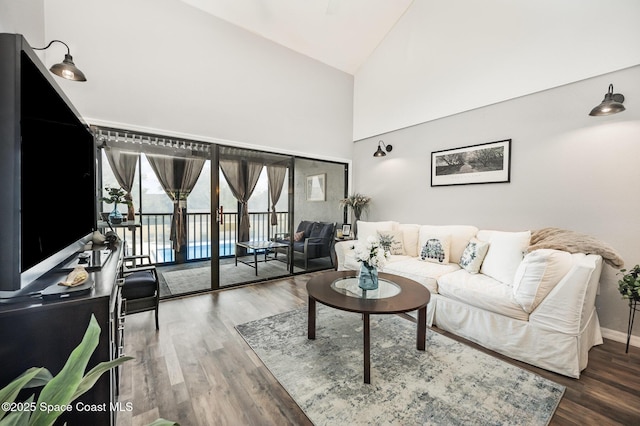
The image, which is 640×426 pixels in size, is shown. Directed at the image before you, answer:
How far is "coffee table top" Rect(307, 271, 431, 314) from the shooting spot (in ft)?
6.54

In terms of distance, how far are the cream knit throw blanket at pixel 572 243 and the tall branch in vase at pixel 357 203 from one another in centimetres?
261

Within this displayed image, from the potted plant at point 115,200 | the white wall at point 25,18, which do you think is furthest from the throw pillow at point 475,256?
the white wall at point 25,18

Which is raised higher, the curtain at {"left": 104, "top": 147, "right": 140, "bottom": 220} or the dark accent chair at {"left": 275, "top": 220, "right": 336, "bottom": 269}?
the curtain at {"left": 104, "top": 147, "right": 140, "bottom": 220}

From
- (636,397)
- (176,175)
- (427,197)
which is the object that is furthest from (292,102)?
(636,397)

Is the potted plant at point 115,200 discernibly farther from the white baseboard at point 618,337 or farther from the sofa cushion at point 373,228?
the white baseboard at point 618,337

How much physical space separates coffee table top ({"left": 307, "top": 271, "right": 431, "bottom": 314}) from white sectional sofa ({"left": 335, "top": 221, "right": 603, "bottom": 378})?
41 cm

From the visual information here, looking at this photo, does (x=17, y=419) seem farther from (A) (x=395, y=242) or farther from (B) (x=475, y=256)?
(A) (x=395, y=242)

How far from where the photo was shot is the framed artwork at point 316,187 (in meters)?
5.03

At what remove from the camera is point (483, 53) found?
3377 mm

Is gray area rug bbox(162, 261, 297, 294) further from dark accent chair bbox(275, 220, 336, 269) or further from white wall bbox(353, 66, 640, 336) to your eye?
white wall bbox(353, 66, 640, 336)

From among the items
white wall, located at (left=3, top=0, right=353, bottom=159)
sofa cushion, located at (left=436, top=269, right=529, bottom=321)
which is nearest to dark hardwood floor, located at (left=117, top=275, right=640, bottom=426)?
sofa cushion, located at (left=436, top=269, right=529, bottom=321)

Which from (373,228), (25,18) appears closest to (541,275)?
(373,228)

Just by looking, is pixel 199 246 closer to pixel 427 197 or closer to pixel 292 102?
pixel 292 102

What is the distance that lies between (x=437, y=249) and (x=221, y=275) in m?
3.26
